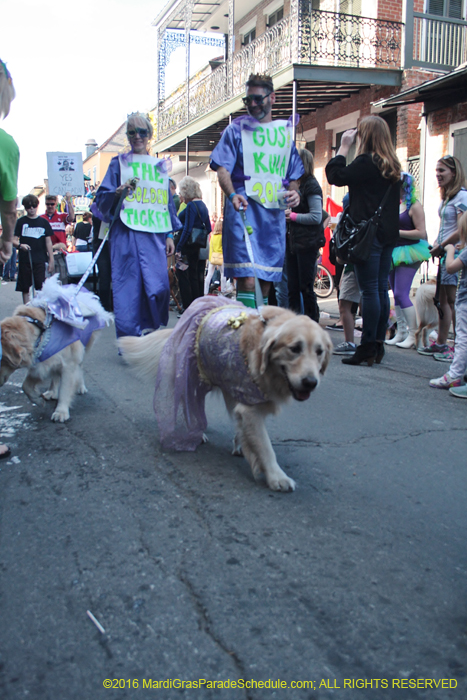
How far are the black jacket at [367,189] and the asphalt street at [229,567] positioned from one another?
248 centimetres

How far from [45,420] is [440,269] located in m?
4.31

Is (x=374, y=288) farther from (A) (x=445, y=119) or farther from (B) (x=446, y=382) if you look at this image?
(A) (x=445, y=119)

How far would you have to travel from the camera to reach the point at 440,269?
6.10 m

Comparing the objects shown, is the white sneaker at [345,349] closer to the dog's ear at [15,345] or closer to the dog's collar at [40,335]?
the dog's collar at [40,335]

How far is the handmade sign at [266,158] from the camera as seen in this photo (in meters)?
4.42

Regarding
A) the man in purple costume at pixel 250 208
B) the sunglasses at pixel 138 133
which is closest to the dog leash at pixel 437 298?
the man in purple costume at pixel 250 208

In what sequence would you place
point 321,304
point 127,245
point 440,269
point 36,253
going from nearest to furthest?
point 127,245, point 440,269, point 36,253, point 321,304

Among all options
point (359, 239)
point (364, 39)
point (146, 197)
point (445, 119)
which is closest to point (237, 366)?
point (359, 239)

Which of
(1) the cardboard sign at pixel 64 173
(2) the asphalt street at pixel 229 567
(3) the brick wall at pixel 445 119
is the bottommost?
(2) the asphalt street at pixel 229 567

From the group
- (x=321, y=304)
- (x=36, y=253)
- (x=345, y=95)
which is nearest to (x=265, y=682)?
(x=36, y=253)

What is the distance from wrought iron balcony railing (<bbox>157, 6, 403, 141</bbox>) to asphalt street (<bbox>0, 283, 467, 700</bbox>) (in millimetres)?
12114

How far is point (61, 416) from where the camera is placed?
3.81m

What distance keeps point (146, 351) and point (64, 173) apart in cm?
1316

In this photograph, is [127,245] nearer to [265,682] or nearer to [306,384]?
[306,384]
